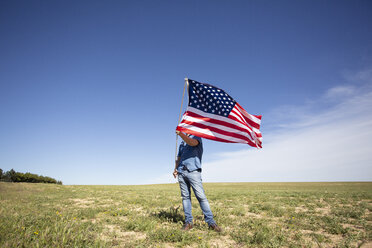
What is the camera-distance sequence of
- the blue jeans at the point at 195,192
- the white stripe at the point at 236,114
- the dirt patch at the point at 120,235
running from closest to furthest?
the dirt patch at the point at 120,235 < the blue jeans at the point at 195,192 < the white stripe at the point at 236,114

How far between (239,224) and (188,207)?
1698mm

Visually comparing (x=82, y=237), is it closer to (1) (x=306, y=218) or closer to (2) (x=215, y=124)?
(2) (x=215, y=124)

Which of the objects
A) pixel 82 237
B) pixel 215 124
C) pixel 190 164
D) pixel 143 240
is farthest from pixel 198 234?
pixel 215 124

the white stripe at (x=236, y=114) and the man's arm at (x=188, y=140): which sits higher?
the white stripe at (x=236, y=114)

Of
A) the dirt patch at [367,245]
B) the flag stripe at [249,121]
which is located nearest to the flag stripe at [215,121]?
the flag stripe at [249,121]

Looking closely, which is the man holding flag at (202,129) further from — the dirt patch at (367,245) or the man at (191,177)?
the dirt patch at (367,245)

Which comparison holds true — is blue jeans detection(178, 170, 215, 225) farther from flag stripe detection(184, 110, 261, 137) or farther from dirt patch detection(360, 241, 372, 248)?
dirt patch detection(360, 241, 372, 248)

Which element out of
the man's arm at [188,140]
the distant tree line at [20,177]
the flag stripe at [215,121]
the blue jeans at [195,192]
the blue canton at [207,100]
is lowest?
the distant tree line at [20,177]

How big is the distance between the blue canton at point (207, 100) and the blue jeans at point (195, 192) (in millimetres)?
2033

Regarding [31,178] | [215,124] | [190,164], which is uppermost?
[215,124]

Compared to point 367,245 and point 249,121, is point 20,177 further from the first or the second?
point 367,245

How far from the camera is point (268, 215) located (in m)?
6.83

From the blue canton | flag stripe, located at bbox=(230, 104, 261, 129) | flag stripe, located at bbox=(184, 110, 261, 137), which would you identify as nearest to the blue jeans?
flag stripe, located at bbox=(184, 110, 261, 137)

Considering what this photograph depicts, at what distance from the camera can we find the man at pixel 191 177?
4.84 metres
